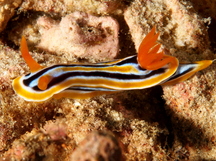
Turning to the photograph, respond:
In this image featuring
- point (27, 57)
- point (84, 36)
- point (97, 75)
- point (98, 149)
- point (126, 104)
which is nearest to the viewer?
point (98, 149)

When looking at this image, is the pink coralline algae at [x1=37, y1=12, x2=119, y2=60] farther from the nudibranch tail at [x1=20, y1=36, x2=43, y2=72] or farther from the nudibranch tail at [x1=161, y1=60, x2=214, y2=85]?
the nudibranch tail at [x1=161, y1=60, x2=214, y2=85]

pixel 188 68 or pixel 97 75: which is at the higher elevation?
pixel 97 75

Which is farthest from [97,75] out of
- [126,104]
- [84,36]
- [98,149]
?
[98,149]

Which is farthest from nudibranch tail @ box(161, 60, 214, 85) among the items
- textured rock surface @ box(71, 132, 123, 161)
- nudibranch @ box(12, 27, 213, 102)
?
textured rock surface @ box(71, 132, 123, 161)

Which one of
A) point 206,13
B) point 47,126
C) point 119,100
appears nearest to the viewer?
point 47,126

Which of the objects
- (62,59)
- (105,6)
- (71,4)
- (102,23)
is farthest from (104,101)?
(71,4)

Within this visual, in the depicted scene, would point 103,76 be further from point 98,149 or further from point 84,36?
point 98,149

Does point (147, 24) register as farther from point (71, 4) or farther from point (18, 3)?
point (18, 3)
